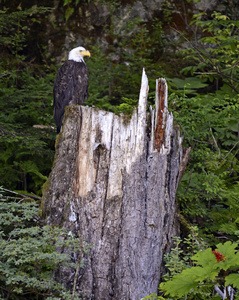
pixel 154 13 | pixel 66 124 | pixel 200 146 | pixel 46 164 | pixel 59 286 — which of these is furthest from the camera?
pixel 154 13

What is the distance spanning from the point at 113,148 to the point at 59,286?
1.56 meters

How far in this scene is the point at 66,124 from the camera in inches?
163

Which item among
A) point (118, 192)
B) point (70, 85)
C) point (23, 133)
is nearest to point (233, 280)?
point (118, 192)

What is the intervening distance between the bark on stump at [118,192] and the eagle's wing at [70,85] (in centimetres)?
211

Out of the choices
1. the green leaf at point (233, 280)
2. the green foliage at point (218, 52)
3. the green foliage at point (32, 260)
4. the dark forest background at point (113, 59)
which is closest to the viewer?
the green leaf at point (233, 280)

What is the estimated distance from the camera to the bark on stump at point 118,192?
3.74m

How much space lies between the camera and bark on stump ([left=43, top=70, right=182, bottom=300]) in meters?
3.74

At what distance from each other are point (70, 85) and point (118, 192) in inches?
117

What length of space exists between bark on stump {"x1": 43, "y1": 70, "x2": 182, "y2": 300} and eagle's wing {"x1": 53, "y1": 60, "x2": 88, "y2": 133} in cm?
211

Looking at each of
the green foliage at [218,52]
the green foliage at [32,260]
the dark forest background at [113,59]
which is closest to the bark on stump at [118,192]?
the green foliage at [32,260]

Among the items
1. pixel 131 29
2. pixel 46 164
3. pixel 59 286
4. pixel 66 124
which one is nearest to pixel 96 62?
pixel 131 29

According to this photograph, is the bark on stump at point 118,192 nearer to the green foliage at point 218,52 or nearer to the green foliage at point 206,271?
the green foliage at point 206,271

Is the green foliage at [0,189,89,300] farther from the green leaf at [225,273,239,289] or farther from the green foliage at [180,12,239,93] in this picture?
the green foliage at [180,12,239,93]

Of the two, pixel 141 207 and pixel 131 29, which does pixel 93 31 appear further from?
pixel 141 207
